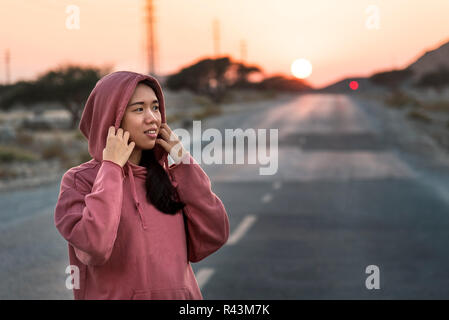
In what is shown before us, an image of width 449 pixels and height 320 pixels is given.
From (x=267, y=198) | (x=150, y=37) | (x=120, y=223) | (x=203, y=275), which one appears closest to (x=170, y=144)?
(x=120, y=223)

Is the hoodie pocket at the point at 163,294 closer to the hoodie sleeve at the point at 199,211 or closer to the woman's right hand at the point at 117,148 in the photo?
the hoodie sleeve at the point at 199,211

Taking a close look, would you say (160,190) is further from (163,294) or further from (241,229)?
(241,229)

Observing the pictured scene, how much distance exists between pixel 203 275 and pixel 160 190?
15.3ft

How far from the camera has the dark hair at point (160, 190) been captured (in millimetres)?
2371

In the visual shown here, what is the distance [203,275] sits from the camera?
6902 millimetres

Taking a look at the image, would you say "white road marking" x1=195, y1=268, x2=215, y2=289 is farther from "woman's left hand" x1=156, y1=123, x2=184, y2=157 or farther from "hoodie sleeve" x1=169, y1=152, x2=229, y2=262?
"woman's left hand" x1=156, y1=123, x2=184, y2=157

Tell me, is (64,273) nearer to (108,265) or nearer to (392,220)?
(108,265)

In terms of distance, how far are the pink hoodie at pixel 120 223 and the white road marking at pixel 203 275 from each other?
13.6ft

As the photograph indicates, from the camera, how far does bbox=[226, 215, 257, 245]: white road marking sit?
8844mm

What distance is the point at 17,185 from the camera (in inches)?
565

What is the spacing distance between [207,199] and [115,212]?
42 centimetres

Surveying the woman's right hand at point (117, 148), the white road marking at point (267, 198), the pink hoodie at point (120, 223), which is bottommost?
the pink hoodie at point (120, 223)

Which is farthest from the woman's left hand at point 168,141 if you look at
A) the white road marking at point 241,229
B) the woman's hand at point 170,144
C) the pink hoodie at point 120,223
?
the white road marking at point 241,229

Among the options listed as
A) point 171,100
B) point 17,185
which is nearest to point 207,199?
point 17,185
